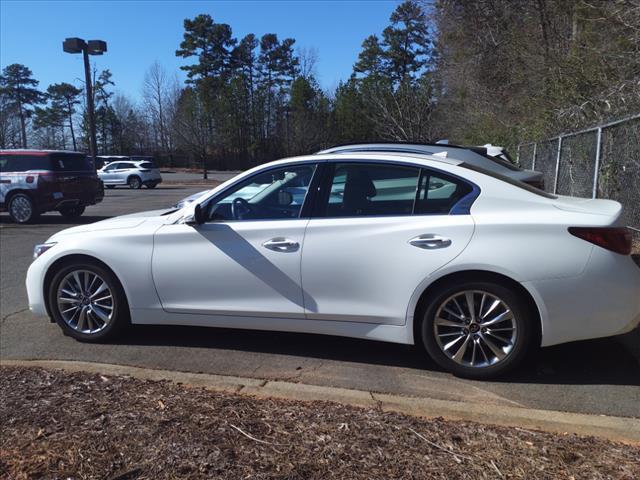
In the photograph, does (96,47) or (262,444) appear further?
(96,47)

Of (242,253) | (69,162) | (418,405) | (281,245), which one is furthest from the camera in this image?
(69,162)

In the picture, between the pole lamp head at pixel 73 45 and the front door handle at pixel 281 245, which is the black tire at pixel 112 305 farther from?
the pole lamp head at pixel 73 45

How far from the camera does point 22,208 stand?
13.8 m

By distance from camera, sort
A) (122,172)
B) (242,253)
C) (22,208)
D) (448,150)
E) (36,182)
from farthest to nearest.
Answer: (122,172)
(22,208)
(36,182)
(448,150)
(242,253)

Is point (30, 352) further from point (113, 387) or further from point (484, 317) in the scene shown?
point (484, 317)

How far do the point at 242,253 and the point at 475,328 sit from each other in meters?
1.78

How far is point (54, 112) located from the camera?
77000 mm

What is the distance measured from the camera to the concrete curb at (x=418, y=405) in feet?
10.3

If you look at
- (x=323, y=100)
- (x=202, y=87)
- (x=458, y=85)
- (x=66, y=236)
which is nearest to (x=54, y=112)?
(x=202, y=87)

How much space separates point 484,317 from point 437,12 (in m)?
20.4

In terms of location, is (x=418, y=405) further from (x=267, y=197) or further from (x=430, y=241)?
(x=267, y=197)

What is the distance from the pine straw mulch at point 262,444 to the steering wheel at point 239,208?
150 centimetres

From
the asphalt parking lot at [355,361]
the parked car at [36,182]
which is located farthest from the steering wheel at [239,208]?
the parked car at [36,182]

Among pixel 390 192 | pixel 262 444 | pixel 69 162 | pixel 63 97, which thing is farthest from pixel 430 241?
pixel 63 97
